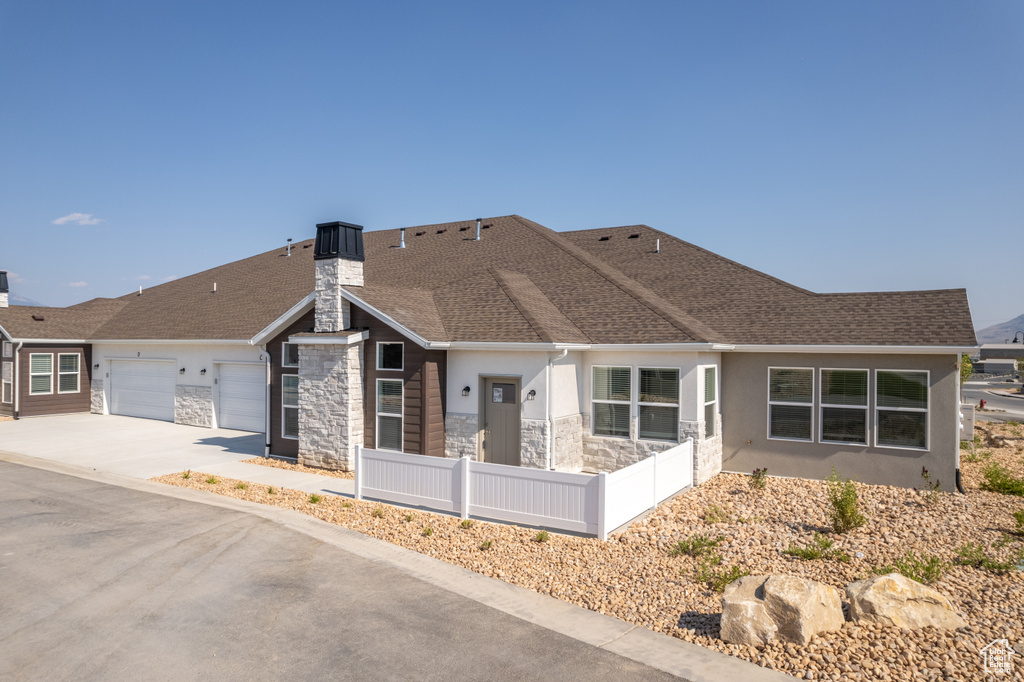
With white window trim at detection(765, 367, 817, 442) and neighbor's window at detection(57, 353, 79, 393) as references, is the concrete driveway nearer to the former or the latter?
neighbor's window at detection(57, 353, 79, 393)

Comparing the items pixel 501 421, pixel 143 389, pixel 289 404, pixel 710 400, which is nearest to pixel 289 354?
pixel 289 404

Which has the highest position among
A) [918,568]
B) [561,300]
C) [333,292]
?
[333,292]

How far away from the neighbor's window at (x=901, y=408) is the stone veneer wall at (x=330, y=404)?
11.3 meters

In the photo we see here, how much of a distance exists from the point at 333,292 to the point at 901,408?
41.5ft

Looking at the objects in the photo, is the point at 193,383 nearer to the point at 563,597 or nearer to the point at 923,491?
the point at 563,597

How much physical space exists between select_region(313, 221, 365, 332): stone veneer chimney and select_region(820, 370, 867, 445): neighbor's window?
35.8 feet

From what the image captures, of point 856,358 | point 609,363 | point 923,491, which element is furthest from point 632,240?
point 923,491

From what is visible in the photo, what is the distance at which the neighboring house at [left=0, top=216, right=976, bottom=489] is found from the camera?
13.1 m

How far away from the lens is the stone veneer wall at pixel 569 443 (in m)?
13.5

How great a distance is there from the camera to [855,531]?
959cm

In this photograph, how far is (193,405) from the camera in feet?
72.1

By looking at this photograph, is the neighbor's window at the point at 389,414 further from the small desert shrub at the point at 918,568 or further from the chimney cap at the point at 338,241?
the small desert shrub at the point at 918,568

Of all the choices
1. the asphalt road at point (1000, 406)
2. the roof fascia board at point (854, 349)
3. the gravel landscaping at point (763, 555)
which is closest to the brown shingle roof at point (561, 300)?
A: the roof fascia board at point (854, 349)

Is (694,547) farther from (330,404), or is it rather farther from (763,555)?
(330,404)
